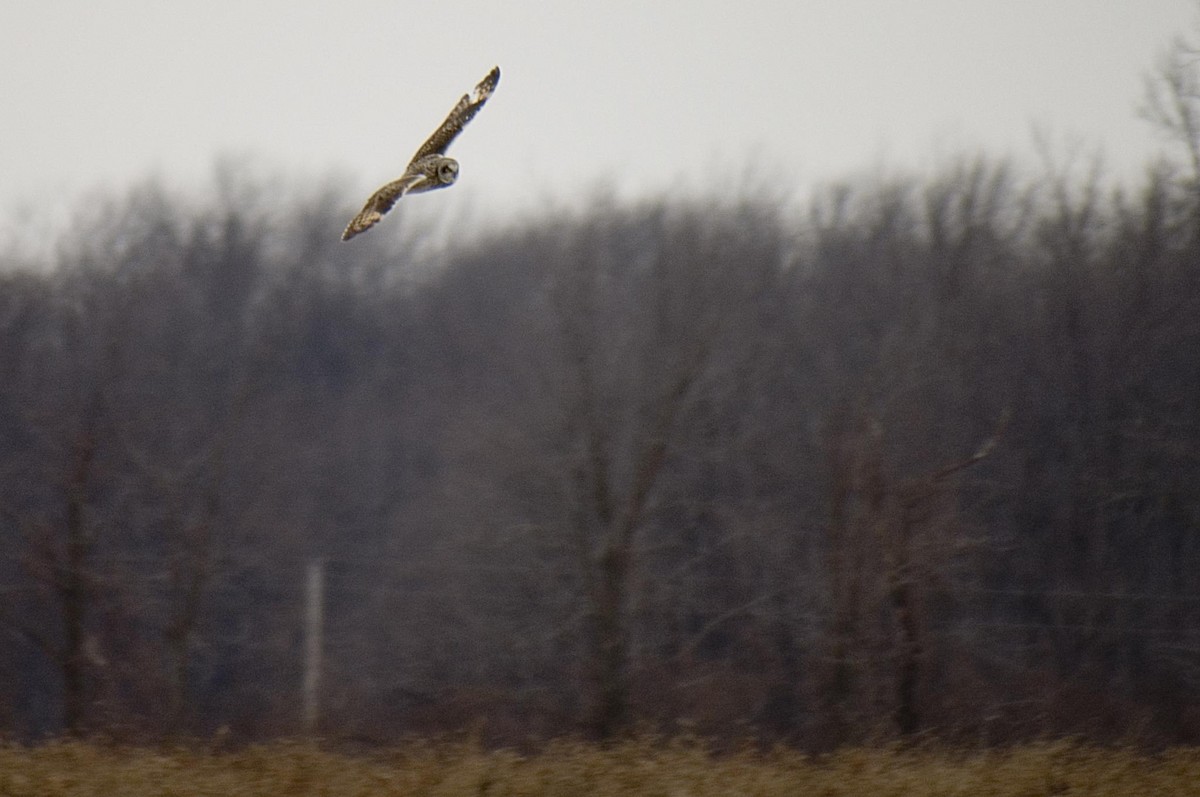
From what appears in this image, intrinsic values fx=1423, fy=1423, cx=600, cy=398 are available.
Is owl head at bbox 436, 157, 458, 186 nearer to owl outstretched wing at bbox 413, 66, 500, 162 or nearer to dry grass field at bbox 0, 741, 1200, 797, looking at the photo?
owl outstretched wing at bbox 413, 66, 500, 162

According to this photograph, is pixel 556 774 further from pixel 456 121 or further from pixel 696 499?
pixel 696 499

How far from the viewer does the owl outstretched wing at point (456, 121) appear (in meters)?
8.54

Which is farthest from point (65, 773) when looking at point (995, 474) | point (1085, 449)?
point (1085, 449)

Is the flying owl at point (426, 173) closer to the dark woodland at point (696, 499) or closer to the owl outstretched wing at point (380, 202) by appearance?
the owl outstretched wing at point (380, 202)

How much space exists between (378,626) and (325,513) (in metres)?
7.72

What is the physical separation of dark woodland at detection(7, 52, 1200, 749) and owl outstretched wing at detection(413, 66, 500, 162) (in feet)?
20.9

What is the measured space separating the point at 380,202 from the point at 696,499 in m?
13.1

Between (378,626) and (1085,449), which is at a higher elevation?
(1085,449)

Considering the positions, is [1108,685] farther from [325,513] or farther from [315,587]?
[325,513]

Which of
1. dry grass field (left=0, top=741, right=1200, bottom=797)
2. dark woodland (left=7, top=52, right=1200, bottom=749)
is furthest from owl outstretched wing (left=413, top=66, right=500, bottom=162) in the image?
dark woodland (left=7, top=52, right=1200, bottom=749)

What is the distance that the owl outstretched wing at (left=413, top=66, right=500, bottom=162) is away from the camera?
28.0ft

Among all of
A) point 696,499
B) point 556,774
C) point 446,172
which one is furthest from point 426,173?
point 696,499

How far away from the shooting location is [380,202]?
8195 mm

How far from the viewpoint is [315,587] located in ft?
Result: 71.2
